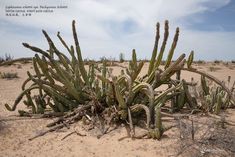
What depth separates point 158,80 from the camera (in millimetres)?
3543

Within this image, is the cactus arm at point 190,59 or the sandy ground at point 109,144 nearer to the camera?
the sandy ground at point 109,144

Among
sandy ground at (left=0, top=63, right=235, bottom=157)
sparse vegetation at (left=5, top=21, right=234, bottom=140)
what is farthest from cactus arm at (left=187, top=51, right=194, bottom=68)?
sandy ground at (left=0, top=63, right=235, bottom=157)

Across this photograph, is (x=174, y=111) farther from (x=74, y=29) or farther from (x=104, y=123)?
(x=74, y=29)

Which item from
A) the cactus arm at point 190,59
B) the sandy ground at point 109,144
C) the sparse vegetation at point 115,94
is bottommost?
the sandy ground at point 109,144

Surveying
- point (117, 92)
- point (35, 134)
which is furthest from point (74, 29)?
point (35, 134)

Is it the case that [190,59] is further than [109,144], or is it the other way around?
[190,59]

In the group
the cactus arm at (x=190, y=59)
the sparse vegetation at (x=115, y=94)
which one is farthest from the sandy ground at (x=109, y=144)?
the cactus arm at (x=190, y=59)

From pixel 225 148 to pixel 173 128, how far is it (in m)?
0.61

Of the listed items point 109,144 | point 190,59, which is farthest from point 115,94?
point 190,59

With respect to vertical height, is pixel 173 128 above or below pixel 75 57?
below

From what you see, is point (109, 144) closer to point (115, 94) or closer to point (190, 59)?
point (115, 94)

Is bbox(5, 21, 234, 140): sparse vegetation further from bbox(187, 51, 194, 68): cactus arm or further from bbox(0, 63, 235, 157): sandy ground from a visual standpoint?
bbox(0, 63, 235, 157): sandy ground

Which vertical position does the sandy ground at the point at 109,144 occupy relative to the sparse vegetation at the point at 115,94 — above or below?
below

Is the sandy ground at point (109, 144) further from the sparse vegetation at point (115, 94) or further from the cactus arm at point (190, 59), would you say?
the cactus arm at point (190, 59)
